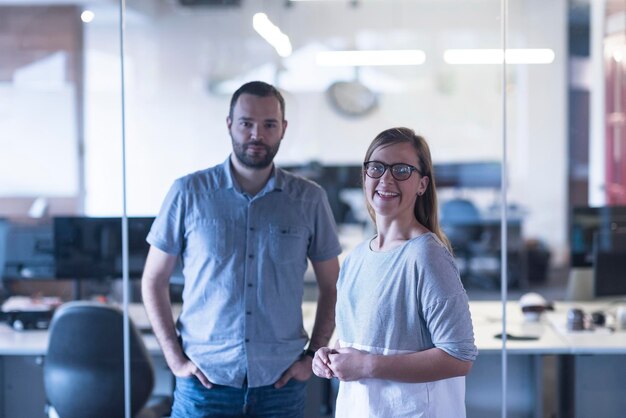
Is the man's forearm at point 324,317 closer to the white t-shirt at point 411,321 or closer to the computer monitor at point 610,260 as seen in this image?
the white t-shirt at point 411,321

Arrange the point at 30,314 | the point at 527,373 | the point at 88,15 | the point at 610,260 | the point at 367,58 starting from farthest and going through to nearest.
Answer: the point at 367,58
the point at 88,15
the point at 610,260
the point at 30,314
the point at 527,373

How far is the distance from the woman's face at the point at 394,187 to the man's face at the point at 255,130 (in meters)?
0.67

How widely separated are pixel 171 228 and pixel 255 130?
1.40 ft

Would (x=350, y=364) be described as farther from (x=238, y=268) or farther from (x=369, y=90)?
(x=369, y=90)

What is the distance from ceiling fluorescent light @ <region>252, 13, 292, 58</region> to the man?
4293mm

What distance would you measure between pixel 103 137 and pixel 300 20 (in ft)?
8.84

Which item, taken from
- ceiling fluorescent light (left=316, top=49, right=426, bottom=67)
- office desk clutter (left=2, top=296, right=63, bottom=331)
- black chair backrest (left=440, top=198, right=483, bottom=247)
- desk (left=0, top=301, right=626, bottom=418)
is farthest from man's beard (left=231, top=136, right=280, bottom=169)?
ceiling fluorescent light (left=316, top=49, right=426, bottom=67)

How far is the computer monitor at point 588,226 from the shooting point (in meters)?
4.43

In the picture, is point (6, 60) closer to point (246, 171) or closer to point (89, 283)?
point (89, 283)

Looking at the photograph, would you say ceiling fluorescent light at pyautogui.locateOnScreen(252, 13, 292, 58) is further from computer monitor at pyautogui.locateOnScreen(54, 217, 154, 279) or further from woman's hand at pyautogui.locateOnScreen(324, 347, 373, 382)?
woman's hand at pyautogui.locateOnScreen(324, 347, 373, 382)

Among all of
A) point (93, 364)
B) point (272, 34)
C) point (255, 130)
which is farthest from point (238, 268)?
point (272, 34)

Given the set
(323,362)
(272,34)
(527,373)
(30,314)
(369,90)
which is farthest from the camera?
(369,90)

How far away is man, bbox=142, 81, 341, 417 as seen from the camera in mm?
2598

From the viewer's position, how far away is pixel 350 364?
6.22 feet
